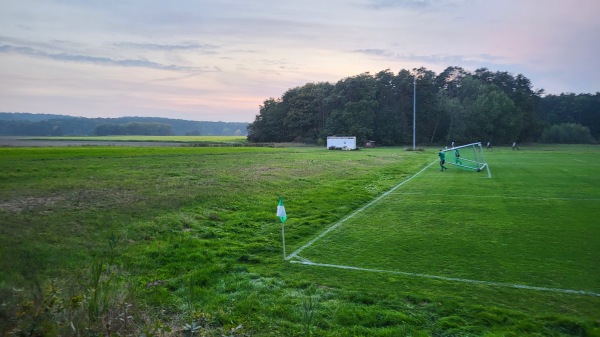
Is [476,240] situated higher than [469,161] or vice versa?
[469,161]

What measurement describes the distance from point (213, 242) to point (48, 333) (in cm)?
481

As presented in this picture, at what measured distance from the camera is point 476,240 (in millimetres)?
8336

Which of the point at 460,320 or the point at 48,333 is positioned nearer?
the point at 48,333

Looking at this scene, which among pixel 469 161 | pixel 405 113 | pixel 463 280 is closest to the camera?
pixel 463 280

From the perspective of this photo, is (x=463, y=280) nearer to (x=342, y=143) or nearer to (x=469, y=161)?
(x=469, y=161)

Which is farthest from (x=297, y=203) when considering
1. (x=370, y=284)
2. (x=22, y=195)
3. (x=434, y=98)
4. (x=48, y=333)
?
(x=434, y=98)

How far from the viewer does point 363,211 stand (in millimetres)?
11797

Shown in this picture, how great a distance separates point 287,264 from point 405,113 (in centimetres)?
6765

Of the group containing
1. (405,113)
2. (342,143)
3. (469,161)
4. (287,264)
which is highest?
(405,113)

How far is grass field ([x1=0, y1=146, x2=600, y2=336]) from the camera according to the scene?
4.62m

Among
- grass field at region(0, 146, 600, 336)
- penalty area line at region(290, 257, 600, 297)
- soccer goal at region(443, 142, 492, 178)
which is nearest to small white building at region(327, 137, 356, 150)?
soccer goal at region(443, 142, 492, 178)

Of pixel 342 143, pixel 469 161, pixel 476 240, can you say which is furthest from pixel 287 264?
pixel 342 143

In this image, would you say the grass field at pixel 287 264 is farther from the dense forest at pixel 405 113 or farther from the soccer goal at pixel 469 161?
the dense forest at pixel 405 113

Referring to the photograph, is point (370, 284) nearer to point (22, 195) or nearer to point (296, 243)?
point (296, 243)
